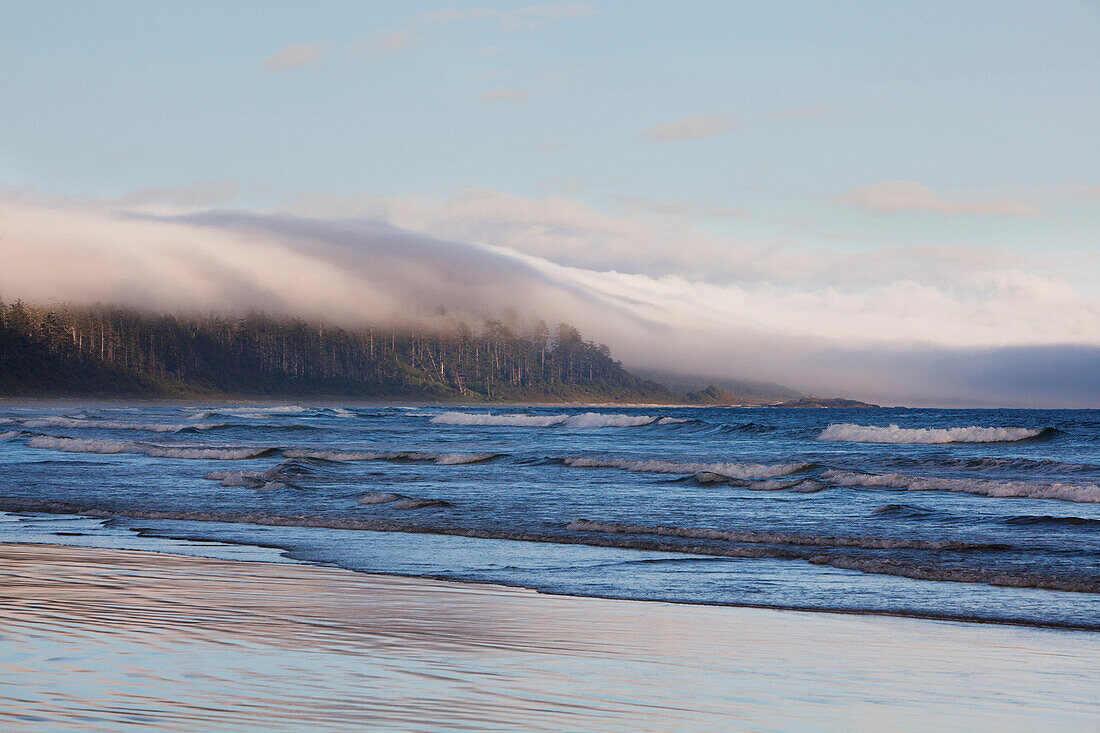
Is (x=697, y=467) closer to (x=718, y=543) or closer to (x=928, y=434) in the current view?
(x=718, y=543)

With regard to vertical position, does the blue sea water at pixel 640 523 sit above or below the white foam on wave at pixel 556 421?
above

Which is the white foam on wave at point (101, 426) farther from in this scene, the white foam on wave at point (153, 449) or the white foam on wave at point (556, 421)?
the white foam on wave at point (556, 421)

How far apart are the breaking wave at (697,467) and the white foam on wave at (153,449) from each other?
37.7 ft

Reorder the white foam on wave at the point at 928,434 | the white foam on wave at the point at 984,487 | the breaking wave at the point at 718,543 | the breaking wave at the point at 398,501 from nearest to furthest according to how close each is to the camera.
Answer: the breaking wave at the point at 718,543, the breaking wave at the point at 398,501, the white foam on wave at the point at 984,487, the white foam on wave at the point at 928,434

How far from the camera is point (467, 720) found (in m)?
4.41

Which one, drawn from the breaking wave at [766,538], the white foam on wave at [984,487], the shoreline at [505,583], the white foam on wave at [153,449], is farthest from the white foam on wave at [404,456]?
the breaking wave at [766,538]

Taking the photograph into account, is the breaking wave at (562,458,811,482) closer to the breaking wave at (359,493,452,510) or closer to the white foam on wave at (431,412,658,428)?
the breaking wave at (359,493,452,510)

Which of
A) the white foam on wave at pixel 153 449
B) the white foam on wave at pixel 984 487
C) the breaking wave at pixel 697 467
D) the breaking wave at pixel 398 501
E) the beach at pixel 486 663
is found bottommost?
the white foam on wave at pixel 153 449

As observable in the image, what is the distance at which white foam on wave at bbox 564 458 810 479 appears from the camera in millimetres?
24453

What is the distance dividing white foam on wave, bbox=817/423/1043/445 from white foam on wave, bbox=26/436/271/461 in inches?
1320

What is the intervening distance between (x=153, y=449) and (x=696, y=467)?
1972cm

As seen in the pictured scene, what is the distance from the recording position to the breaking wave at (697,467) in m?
24.4

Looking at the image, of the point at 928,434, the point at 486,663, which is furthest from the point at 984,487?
the point at 928,434

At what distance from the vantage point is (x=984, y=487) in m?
20.2
